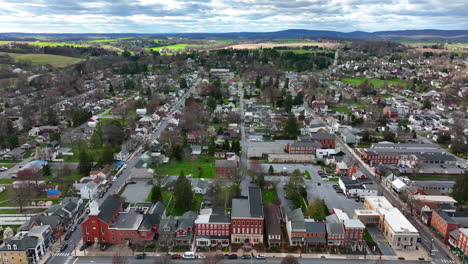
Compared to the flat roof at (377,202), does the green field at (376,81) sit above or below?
above

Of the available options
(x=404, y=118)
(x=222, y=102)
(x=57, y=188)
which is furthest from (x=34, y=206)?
(x=404, y=118)

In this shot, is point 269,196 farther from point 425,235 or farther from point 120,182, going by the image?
point 120,182

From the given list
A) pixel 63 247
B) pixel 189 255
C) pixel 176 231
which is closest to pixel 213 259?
pixel 189 255

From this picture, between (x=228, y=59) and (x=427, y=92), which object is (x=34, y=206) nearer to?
(x=427, y=92)

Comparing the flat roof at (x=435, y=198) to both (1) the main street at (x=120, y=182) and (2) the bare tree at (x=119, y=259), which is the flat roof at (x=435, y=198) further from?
(1) the main street at (x=120, y=182)

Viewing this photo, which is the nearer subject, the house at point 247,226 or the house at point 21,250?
the house at point 21,250

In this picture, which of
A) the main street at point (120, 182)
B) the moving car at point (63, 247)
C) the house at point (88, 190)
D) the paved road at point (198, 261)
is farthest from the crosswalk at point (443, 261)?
the house at point (88, 190)
